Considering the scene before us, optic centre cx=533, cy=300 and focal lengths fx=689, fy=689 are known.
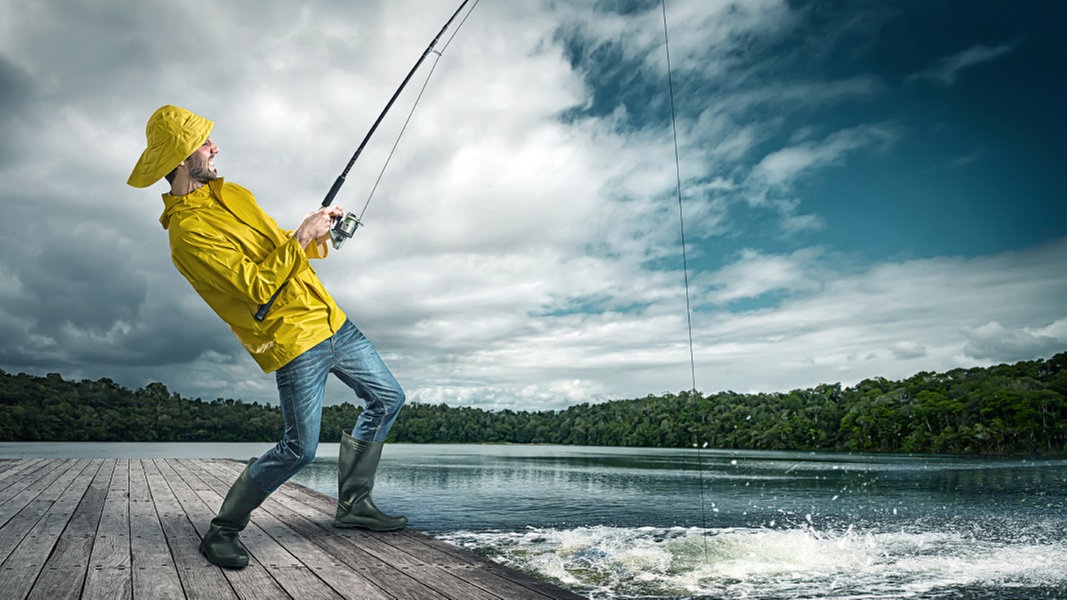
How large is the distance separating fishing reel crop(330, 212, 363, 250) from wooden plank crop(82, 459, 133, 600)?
4.71ft

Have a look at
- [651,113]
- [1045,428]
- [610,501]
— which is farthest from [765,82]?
[610,501]

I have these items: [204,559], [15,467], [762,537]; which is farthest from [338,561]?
[762,537]

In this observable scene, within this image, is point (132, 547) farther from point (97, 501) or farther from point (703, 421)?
point (703, 421)

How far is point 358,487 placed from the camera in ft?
11.0

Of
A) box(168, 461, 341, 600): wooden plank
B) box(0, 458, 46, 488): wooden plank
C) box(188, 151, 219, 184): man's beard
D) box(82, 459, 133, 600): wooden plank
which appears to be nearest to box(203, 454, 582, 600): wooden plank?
box(168, 461, 341, 600): wooden plank

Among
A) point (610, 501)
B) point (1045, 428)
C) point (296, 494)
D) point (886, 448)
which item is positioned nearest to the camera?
point (296, 494)

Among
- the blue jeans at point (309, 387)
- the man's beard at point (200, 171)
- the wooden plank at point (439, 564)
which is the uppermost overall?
the man's beard at point (200, 171)

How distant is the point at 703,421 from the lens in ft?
233

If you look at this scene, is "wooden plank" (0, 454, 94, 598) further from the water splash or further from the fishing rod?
the water splash

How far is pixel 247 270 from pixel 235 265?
56mm

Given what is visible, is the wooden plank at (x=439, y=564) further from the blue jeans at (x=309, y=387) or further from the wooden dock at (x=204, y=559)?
the blue jeans at (x=309, y=387)

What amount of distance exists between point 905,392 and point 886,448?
9.61 metres

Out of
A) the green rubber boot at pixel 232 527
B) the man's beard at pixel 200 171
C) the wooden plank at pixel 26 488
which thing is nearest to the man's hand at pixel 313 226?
the man's beard at pixel 200 171

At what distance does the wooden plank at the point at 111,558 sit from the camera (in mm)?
2123
